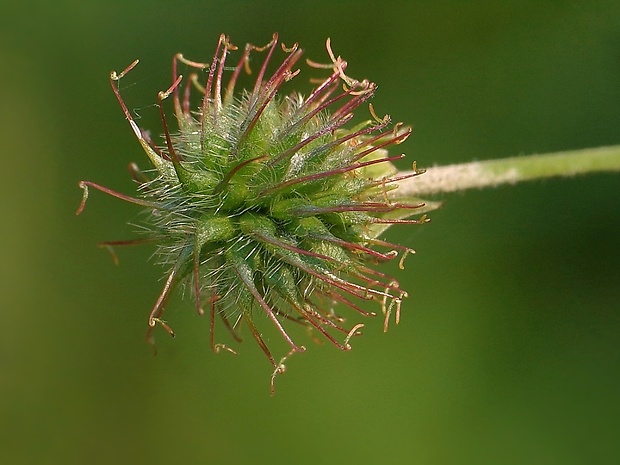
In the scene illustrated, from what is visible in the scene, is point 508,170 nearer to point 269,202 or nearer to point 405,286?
point 269,202

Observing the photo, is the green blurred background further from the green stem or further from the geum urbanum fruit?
the geum urbanum fruit

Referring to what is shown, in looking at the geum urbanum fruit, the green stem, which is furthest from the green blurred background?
the geum urbanum fruit

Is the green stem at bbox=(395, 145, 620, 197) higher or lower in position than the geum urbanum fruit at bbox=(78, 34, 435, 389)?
higher

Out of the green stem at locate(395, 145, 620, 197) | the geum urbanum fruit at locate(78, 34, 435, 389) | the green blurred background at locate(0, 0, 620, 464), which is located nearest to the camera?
the geum urbanum fruit at locate(78, 34, 435, 389)

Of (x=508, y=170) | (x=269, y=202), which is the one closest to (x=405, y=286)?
(x=508, y=170)

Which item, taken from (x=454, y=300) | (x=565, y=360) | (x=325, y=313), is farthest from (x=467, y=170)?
(x=565, y=360)

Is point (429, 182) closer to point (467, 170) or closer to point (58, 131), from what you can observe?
point (467, 170)
